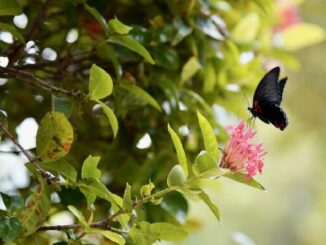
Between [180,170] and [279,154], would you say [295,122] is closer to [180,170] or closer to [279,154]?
[279,154]

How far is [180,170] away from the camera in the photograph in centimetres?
54

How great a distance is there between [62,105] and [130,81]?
0.36ft

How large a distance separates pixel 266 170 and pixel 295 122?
62 centimetres

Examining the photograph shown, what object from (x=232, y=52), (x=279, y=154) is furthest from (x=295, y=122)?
(x=232, y=52)

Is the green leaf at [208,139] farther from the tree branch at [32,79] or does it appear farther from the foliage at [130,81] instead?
the tree branch at [32,79]

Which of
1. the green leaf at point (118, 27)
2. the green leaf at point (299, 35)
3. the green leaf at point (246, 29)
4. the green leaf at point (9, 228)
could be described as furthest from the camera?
the green leaf at point (299, 35)

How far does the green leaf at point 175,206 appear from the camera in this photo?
747 millimetres

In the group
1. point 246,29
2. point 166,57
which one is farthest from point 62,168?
point 246,29

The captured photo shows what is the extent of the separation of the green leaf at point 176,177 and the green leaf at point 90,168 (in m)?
0.06

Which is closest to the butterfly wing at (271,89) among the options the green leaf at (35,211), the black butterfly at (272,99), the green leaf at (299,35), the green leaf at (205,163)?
the black butterfly at (272,99)

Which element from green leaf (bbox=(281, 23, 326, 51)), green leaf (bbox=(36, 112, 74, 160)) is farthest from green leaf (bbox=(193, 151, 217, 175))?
green leaf (bbox=(281, 23, 326, 51))

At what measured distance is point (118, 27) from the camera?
24.2 inches

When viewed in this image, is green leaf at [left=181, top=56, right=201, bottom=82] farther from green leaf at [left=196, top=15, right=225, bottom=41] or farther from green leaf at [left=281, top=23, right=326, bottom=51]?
green leaf at [left=281, top=23, right=326, bottom=51]

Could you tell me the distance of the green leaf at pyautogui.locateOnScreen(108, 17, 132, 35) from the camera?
60cm
